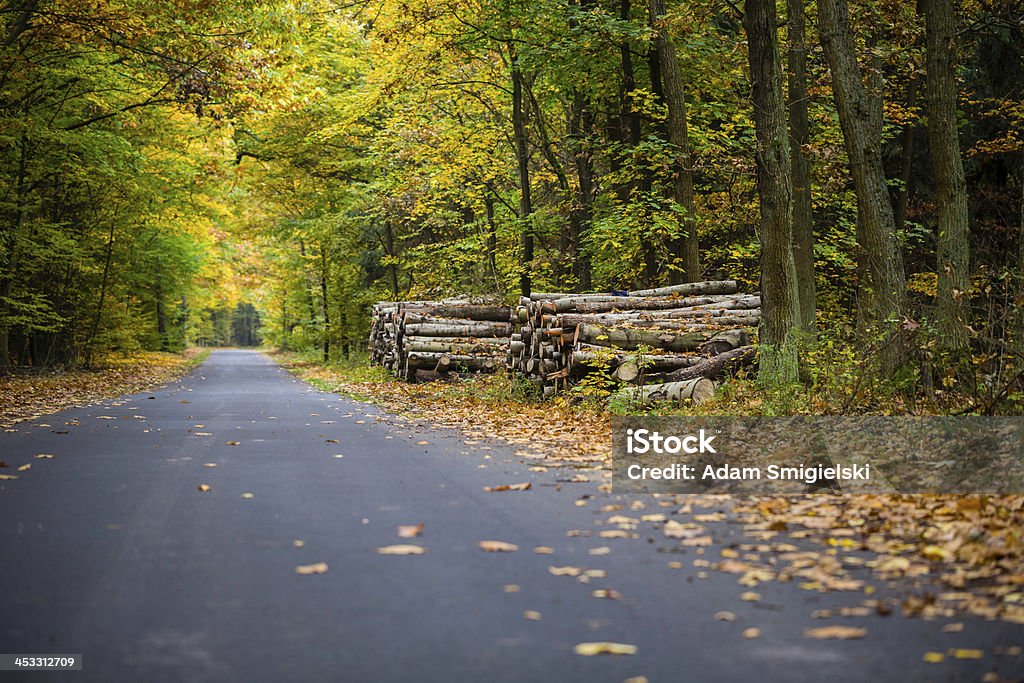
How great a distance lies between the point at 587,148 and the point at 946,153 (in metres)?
9.12

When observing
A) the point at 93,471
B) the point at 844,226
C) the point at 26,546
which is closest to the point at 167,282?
the point at 844,226

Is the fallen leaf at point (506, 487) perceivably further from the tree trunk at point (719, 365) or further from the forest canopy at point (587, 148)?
the tree trunk at point (719, 365)

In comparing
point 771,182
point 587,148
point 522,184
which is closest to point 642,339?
point 771,182

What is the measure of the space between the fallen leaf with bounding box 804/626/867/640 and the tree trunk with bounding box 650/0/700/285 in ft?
45.6

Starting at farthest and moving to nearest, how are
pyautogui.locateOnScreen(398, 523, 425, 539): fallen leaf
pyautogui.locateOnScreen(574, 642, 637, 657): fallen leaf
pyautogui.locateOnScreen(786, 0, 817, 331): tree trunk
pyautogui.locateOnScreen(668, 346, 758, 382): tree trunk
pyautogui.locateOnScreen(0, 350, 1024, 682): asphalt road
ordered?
pyautogui.locateOnScreen(786, 0, 817, 331): tree trunk, pyautogui.locateOnScreen(668, 346, 758, 382): tree trunk, pyautogui.locateOnScreen(398, 523, 425, 539): fallen leaf, pyautogui.locateOnScreen(574, 642, 637, 657): fallen leaf, pyautogui.locateOnScreen(0, 350, 1024, 682): asphalt road

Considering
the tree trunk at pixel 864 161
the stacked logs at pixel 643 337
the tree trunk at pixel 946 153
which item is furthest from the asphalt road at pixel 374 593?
the tree trunk at pixel 946 153

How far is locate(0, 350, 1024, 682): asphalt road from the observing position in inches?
146

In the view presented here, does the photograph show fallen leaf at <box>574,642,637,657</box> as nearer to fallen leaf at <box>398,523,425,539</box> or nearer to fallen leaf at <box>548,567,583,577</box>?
fallen leaf at <box>548,567,583,577</box>

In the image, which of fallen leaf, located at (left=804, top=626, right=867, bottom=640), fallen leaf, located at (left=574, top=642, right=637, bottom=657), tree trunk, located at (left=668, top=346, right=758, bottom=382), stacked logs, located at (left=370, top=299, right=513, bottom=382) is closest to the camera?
fallen leaf, located at (left=574, top=642, right=637, bottom=657)

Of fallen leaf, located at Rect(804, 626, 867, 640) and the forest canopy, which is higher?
the forest canopy

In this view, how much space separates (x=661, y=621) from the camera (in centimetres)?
425

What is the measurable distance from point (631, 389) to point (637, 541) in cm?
743

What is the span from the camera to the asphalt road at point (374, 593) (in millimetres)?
3713

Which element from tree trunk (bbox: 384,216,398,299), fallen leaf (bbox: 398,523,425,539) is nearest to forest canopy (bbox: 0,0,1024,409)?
tree trunk (bbox: 384,216,398,299)
